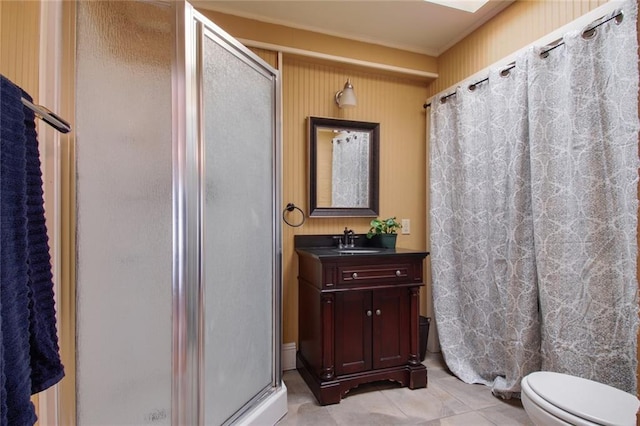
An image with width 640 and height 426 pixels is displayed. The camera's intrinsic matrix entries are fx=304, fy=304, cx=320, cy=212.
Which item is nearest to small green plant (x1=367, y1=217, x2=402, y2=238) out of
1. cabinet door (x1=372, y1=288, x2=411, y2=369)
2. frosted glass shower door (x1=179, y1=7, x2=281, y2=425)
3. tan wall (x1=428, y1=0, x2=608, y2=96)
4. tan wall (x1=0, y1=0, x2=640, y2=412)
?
tan wall (x1=0, y1=0, x2=640, y2=412)

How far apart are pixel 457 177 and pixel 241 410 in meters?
2.05

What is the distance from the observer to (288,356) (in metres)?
2.26

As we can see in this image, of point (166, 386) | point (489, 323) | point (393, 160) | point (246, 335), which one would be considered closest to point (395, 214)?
point (393, 160)

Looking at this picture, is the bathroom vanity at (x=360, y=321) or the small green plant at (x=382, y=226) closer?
the bathroom vanity at (x=360, y=321)

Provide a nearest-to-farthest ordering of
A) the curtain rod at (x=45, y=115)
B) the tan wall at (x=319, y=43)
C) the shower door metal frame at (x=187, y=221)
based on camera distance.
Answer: the curtain rod at (x=45, y=115) < the shower door metal frame at (x=187, y=221) < the tan wall at (x=319, y=43)

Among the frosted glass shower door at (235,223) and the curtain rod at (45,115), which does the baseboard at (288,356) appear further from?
the curtain rod at (45,115)

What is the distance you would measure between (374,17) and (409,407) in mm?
2545

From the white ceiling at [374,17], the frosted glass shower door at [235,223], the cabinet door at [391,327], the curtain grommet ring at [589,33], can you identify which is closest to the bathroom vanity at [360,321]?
the cabinet door at [391,327]

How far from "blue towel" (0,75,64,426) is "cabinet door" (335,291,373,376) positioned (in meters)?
1.37

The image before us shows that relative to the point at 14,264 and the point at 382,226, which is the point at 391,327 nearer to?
the point at 382,226

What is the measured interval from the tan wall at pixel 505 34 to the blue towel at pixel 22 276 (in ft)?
7.70

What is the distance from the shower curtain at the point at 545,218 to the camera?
53.6 inches

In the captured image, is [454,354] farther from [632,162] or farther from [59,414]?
[59,414]

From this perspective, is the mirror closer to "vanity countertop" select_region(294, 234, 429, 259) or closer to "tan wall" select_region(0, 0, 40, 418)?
"vanity countertop" select_region(294, 234, 429, 259)
